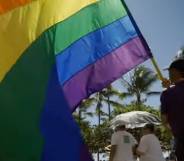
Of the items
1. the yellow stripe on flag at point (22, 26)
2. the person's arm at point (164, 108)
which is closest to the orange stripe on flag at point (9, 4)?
the yellow stripe on flag at point (22, 26)

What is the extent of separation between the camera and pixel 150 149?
8102 millimetres

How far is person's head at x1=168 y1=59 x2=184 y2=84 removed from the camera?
4432mm

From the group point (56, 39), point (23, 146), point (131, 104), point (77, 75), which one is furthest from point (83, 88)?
point (131, 104)

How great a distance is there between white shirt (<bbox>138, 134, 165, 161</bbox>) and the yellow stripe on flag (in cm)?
391

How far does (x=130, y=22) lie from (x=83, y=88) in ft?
3.04

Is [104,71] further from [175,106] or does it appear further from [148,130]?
[148,130]

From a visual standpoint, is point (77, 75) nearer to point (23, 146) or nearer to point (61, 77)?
point (61, 77)

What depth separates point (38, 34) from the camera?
14.5 ft

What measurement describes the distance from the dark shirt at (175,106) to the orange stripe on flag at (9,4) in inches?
59.1

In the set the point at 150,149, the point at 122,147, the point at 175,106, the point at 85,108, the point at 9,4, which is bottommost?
the point at 175,106

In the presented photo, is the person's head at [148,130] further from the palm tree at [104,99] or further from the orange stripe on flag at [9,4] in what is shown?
the palm tree at [104,99]

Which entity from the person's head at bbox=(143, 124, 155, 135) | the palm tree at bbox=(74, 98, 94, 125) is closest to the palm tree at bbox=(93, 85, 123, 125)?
the palm tree at bbox=(74, 98, 94, 125)

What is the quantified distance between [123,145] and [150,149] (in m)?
0.50

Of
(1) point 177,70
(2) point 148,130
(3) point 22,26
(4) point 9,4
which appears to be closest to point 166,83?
(1) point 177,70
